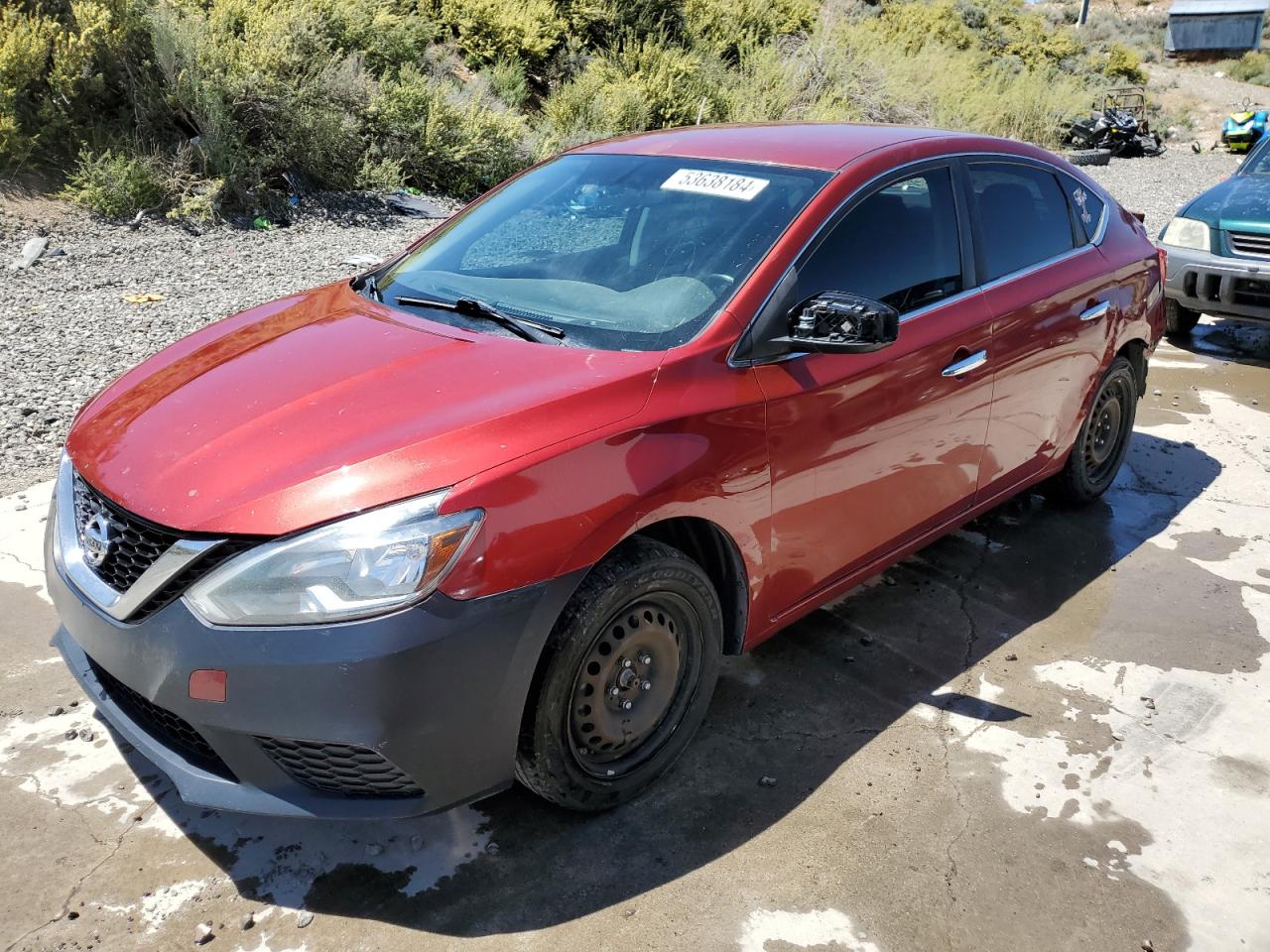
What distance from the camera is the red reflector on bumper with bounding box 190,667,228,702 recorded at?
2293mm

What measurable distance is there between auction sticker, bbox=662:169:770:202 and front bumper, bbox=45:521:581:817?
5.03 ft

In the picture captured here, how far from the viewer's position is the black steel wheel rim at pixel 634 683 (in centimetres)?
270

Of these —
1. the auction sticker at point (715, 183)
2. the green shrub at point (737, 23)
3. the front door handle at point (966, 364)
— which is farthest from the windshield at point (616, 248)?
the green shrub at point (737, 23)

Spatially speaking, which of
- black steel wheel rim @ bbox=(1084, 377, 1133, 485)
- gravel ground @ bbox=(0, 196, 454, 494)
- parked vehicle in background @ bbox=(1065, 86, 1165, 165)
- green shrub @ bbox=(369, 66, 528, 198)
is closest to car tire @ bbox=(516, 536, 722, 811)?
black steel wheel rim @ bbox=(1084, 377, 1133, 485)

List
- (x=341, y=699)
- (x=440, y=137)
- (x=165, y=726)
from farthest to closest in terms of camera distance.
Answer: (x=440, y=137) < (x=165, y=726) < (x=341, y=699)

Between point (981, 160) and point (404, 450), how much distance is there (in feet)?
8.83

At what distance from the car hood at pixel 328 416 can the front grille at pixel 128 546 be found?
37mm

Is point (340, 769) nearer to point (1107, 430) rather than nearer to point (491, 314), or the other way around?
point (491, 314)

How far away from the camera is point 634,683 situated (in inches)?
111

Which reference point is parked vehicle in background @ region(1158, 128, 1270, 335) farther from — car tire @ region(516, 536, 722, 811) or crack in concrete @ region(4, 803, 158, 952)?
crack in concrete @ region(4, 803, 158, 952)

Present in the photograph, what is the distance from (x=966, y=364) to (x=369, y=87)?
362 inches

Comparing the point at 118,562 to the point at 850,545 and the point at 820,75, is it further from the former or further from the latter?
the point at 820,75

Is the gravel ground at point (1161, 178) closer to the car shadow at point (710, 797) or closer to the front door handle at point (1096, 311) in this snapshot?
the front door handle at point (1096, 311)

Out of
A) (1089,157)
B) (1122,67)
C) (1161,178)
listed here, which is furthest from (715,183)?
(1122,67)
